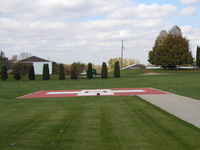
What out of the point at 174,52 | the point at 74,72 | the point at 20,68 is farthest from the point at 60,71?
the point at 174,52

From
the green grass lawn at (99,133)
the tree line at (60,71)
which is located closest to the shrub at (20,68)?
the tree line at (60,71)

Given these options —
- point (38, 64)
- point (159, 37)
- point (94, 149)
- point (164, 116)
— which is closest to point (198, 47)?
point (159, 37)

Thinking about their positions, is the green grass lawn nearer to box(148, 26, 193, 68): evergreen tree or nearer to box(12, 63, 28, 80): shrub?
box(12, 63, 28, 80): shrub

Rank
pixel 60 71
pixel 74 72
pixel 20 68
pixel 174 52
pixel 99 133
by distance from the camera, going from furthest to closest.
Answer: pixel 174 52, pixel 20 68, pixel 60 71, pixel 74 72, pixel 99 133

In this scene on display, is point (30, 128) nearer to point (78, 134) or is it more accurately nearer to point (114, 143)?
point (78, 134)

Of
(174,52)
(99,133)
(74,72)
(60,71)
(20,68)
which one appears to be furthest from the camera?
(174,52)

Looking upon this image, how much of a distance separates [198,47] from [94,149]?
6025 cm

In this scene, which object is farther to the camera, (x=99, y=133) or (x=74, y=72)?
(x=74, y=72)

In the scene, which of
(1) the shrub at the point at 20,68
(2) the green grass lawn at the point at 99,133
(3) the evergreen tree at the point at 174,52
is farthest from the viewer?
(3) the evergreen tree at the point at 174,52

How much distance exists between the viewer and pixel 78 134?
5273mm

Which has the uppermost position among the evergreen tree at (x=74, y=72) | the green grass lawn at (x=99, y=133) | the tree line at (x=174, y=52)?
the tree line at (x=174, y=52)

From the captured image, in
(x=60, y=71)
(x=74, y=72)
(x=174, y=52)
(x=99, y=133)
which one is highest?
(x=174, y=52)

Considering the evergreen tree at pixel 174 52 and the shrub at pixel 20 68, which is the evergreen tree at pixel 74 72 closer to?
the shrub at pixel 20 68

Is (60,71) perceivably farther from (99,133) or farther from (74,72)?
(99,133)
